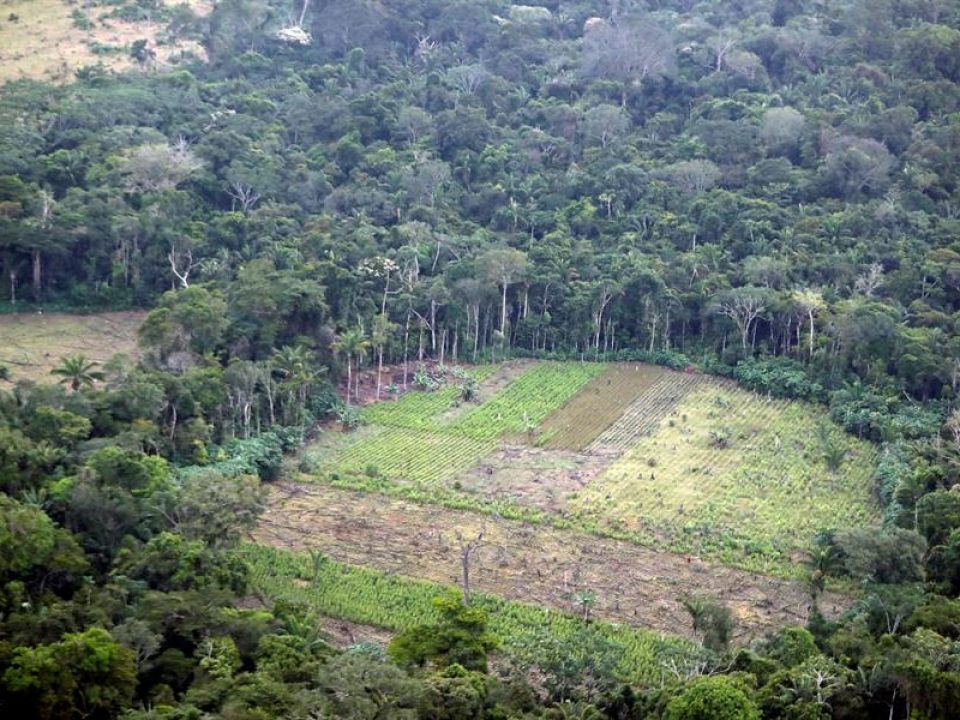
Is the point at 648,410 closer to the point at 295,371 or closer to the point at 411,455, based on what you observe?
the point at 411,455

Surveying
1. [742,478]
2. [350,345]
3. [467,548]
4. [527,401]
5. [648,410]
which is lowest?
[467,548]

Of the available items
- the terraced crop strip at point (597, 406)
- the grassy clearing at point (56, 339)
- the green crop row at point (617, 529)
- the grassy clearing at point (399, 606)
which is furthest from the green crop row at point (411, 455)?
the grassy clearing at point (56, 339)

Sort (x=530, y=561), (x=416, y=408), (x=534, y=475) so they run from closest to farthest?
(x=530, y=561) → (x=534, y=475) → (x=416, y=408)

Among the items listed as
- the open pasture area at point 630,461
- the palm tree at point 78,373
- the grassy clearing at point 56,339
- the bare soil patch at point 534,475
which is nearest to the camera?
the open pasture area at point 630,461

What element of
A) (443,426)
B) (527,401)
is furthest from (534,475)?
(527,401)

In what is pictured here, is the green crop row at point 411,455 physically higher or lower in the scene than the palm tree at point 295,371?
lower

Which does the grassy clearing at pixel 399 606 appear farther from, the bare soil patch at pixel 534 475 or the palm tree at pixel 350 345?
the palm tree at pixel 350 345

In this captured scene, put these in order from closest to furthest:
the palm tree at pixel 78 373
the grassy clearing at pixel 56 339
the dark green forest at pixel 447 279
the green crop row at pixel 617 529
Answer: the dark green forest at pixel 447 279, the green crop row at pixel 617 529, the palm tree at pixel 78 373, the grassy clearing at pixel 56 339

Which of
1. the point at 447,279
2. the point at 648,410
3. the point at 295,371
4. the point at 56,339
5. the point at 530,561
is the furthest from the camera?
the point at 447,279
